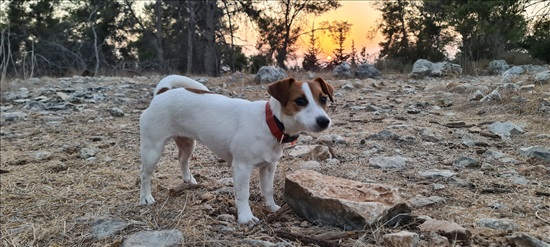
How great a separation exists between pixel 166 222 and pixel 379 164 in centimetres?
226

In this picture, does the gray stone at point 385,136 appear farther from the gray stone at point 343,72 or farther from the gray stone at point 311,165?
the gray stone at point 343,72

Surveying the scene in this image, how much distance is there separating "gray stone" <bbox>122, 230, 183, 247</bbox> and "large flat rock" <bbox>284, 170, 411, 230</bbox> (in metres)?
0.91

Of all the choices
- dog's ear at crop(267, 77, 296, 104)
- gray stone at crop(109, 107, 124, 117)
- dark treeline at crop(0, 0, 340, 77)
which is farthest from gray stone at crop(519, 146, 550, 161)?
dark treeline at crop(0, 0, 340, 77)

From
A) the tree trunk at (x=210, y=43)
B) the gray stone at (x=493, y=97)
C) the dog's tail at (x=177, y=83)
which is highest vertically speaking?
the tree trunk at (x=210, y=43)

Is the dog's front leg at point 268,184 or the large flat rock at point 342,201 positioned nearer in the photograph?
the large flat rock at point 342,201

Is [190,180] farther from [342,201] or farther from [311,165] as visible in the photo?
[342,201]

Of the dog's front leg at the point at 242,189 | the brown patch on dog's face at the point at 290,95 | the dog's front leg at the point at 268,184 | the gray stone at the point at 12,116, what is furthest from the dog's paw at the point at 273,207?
the gray stone at the point at 12,116

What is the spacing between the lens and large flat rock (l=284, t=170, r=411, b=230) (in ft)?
9.21

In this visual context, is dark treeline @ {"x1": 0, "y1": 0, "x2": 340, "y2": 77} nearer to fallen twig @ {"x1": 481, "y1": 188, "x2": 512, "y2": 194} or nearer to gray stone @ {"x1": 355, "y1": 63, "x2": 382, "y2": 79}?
A: gray stone @ {"x1": 355, "y1": 63, "x2": 382, "y2": 79}

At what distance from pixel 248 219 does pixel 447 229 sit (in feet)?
4.47

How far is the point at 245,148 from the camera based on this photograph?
3143 mm

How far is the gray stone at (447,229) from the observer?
2562 millimetres

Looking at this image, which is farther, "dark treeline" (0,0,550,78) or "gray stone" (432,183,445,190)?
"dark treeline" (0,0,550,78)

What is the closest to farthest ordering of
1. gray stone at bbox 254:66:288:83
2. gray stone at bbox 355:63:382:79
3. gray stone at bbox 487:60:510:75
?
gray stone at bbox 254:66:288:83, gray stone at bbox 355:63:382:79, gray stone at bbox 487:60:510:75
